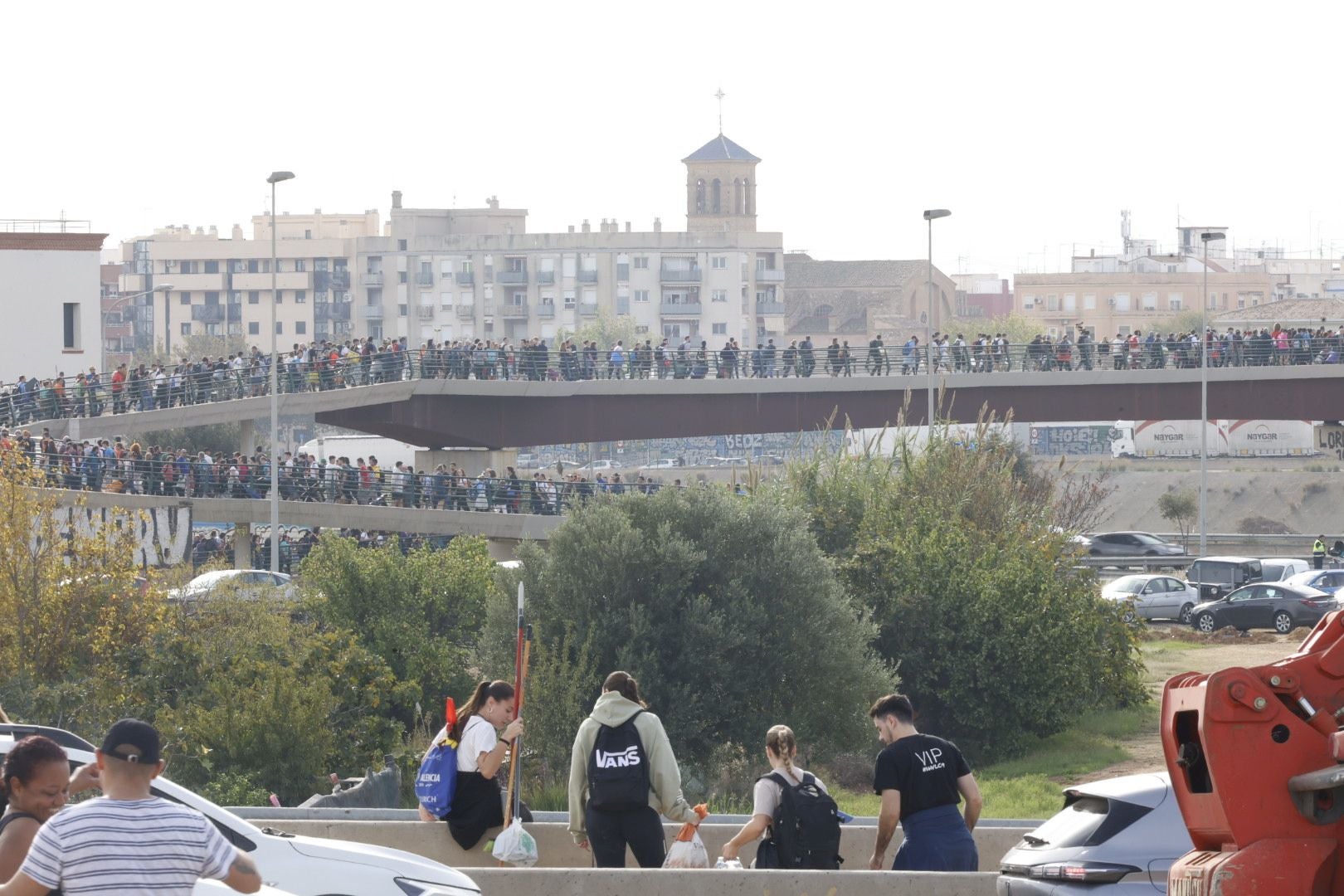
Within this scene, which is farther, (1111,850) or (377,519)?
(377,519)

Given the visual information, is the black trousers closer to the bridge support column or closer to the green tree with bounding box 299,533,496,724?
the green tree with bounding box 299,533,496,724

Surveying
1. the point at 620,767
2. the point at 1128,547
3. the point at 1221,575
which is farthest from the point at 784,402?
the point at 620,767

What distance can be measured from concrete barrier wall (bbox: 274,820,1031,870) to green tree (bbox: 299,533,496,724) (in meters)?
13.2

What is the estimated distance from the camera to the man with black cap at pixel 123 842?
5.99 m

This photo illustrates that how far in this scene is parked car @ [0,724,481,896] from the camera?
8711 millimetres

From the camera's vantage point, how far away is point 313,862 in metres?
8.78

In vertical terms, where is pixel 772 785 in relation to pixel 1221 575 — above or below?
above

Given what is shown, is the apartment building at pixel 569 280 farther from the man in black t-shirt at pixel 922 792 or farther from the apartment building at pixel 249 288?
the man in black t-shirt at pixel 922 792

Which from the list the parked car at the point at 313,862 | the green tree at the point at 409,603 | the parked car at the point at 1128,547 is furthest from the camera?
the parked car at the point at 1128,547

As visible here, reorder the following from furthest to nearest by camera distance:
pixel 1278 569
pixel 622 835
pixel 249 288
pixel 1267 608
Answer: pixel 249 288 → pixel 1278 569 → pixel 1267 608 → pixel 622 835

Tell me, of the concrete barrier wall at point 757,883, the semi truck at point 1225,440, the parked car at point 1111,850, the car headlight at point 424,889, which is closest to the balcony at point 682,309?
the semi truck at point 1225,440

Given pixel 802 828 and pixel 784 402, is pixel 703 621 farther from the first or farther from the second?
pixel 784 402

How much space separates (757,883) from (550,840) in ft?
7.99

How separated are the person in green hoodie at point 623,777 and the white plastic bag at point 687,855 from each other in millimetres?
73
